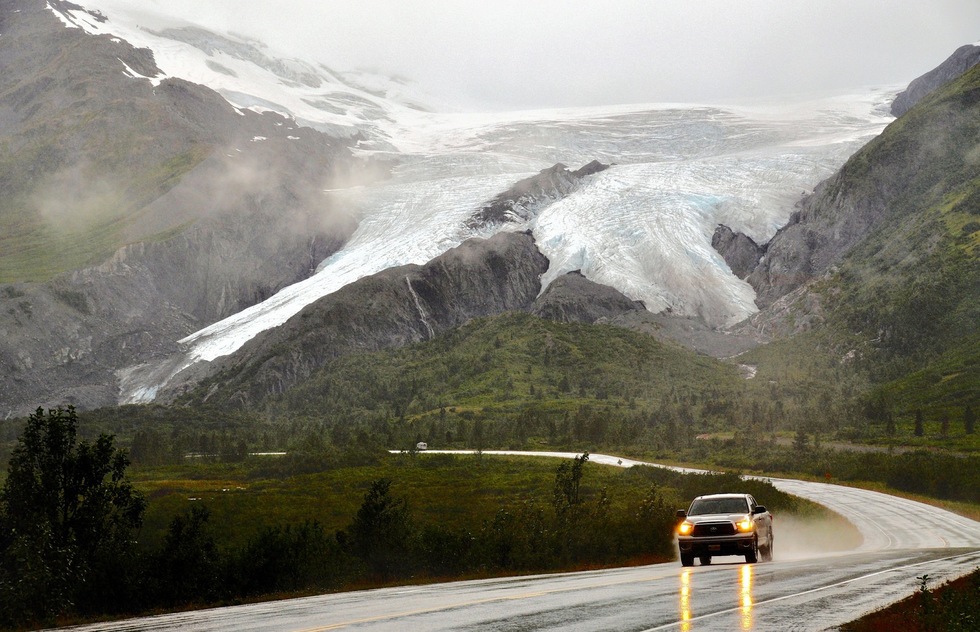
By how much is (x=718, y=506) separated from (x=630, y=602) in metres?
12.3

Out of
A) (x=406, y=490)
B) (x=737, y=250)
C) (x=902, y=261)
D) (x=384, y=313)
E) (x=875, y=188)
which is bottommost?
(x=406, y=490)

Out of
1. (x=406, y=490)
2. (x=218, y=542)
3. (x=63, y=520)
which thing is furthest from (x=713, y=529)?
(x=406, y=490)

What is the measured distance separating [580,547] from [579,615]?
2220 centimetres

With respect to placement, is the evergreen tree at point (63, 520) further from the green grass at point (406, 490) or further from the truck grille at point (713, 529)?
the green grass at point (406, 490)

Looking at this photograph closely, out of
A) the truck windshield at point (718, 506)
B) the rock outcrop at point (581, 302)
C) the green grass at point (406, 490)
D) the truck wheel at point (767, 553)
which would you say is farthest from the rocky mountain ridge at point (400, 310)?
the truck windshield at point (718, 506)

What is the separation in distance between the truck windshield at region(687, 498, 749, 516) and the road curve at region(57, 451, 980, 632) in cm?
179

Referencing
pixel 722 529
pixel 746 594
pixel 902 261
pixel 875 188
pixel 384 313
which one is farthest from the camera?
pixel 384 313

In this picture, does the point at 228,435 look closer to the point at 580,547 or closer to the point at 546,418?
the point at 546,418

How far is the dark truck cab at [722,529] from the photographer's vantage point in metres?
30.6

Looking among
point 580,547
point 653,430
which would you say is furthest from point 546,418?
point 580,547

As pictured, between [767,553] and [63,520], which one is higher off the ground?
[63,520]

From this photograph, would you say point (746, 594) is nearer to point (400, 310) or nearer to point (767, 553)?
point (767, 553)

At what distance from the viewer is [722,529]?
30844mm

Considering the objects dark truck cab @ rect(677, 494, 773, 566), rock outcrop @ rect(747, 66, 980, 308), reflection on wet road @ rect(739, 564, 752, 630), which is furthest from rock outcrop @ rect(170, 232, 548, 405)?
reflection on wet road @ rect(739, 564, 752, 630)
